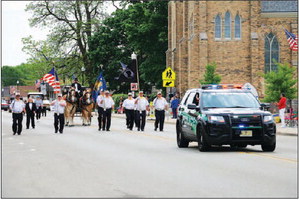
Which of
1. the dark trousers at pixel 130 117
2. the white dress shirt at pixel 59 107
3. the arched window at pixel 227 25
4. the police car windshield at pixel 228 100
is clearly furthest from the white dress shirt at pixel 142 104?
the arched window at pixel 227 25

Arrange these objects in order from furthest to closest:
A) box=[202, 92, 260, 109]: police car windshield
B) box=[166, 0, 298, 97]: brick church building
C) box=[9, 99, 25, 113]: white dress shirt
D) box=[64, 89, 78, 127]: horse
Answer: box=[166, 0, 298, 97]: brick church building, box=[64, 89, 78, 127]: horse, box=[9, 99, 25, 113]: white dress shirt, box=[202, 92, 260, 109]: police car windshield

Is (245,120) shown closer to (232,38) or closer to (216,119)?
(216,119)

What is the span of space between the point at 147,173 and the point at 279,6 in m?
49.4

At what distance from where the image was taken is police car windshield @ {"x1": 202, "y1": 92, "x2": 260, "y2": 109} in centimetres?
1767

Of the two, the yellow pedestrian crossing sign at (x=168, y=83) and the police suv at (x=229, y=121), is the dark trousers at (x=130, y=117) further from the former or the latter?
the police suv at (x=229, y=121)

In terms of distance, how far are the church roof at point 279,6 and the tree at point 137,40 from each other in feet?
38.0

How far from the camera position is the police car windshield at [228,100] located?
17672 mm

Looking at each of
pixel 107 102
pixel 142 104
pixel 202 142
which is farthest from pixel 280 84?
pixel 202 142

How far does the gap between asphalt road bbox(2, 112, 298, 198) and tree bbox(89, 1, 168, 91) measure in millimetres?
47264

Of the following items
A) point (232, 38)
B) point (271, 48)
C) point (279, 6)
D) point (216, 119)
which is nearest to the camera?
point (216, 119)

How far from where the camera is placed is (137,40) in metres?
65.9

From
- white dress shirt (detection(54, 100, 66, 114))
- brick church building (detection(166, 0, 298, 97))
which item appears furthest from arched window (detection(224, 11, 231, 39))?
white dress shirt (detection(54, 100, 66, 114))

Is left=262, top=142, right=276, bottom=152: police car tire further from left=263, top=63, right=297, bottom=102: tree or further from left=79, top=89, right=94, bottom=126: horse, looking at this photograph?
left=263, top=63, right=297, bottom=102: tree

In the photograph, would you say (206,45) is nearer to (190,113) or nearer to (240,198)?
(190,113)
